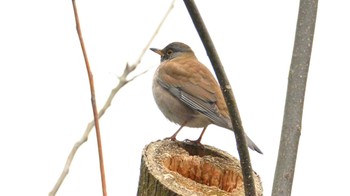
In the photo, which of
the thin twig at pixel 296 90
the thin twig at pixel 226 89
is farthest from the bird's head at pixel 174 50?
the thin twig at pixel 226 89

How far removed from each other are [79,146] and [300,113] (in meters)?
0.96

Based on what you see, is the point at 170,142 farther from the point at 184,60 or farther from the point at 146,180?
the point at 184,60

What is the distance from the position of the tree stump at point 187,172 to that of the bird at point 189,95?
1.88 metres

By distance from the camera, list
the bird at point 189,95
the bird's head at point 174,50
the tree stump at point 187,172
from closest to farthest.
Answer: the tree stump at point 187,172 → the bird at point 189,95 → the bird's head at point 174,50

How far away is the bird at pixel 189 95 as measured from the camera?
7.00 metres

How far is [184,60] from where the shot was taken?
321 inches

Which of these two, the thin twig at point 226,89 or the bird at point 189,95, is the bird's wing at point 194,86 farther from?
the thin twig at point 226,89

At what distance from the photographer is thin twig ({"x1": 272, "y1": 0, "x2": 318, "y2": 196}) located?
2.95m

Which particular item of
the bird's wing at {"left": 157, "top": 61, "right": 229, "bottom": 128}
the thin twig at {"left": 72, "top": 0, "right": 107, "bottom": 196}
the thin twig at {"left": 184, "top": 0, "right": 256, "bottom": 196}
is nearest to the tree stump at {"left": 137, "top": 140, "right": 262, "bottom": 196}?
the thin twig at {"left": 184, "top": 0, "right": 256, "bottom": 196}

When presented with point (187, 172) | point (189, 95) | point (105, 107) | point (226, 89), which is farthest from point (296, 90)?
point (189, 95)

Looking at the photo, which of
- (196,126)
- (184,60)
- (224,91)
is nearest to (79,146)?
(224,91)

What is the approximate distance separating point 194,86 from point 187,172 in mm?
3024

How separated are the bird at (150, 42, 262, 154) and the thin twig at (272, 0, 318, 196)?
3.64m

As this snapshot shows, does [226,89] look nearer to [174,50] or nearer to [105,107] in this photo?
[105,107]
